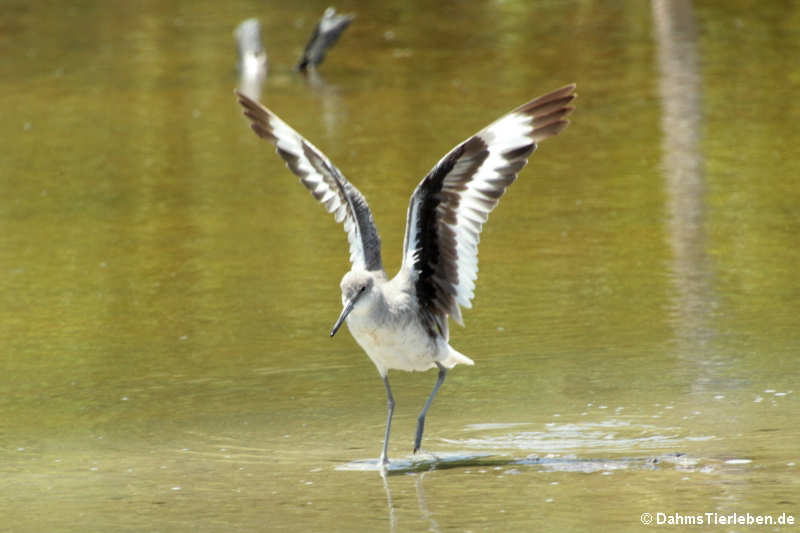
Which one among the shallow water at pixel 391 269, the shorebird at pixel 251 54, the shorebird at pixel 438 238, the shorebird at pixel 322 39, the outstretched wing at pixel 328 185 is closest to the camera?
the shallow water at pixel 391 269

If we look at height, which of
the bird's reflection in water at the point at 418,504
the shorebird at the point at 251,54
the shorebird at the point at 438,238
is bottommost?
the shorebird at the point at 251,54

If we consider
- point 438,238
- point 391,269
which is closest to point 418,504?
point 438,238

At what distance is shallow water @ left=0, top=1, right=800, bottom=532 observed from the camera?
19.1ft

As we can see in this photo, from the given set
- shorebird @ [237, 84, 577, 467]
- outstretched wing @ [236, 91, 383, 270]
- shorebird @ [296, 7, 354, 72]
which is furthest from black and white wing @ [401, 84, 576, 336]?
shorebird @ [296, 7, 354, 72]

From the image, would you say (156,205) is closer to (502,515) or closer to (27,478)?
(27,478)

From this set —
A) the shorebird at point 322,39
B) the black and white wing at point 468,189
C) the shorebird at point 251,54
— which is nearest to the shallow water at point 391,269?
the shorebird at point 322,39

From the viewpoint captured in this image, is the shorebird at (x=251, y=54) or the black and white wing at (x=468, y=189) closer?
the black and white wing at (x=468, y=189)

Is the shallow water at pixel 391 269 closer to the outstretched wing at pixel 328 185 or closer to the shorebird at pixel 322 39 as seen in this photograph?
the shorebird at pixel 322 39

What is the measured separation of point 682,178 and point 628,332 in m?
4.16

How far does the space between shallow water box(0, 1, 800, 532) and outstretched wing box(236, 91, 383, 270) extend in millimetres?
786

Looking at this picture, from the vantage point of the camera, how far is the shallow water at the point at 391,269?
581 centimetres

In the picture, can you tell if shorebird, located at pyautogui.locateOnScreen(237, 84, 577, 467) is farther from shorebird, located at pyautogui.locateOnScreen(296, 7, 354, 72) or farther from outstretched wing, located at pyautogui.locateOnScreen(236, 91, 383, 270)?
shorebird, located at pyautogui.locateOnScreen(296, 7, 354, 72)

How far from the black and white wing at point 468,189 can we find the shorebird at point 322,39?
12.1 m

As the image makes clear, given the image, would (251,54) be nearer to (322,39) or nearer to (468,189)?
(322,39)
